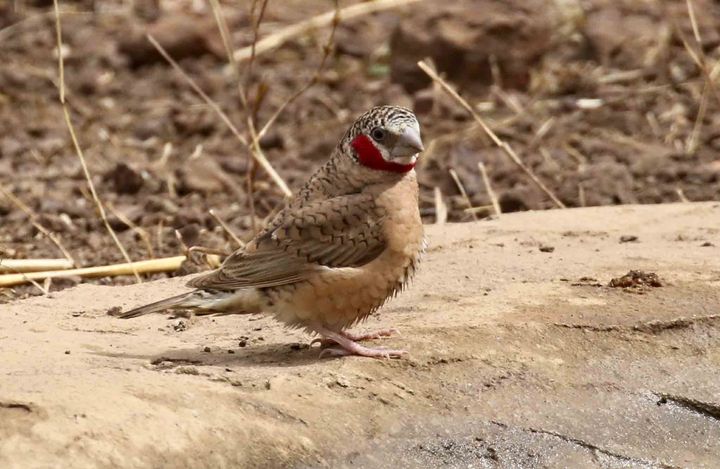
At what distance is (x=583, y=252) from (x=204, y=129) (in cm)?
442

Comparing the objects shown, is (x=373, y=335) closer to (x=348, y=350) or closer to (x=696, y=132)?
(x=348, y=350)

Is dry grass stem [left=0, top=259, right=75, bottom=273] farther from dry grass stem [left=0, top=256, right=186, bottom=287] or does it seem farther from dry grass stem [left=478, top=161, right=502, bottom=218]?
dry grass stem [left=478, top=161, right=502, bottom=218]

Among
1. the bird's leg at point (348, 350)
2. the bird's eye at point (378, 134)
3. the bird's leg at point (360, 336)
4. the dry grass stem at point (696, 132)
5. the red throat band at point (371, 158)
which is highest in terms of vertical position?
the bird's eye at point (378, 134)

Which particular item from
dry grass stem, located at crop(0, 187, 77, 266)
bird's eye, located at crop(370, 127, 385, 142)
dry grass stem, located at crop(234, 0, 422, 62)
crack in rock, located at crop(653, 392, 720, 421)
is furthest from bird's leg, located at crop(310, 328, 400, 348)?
dry grass stem, located at crop(234, 0, 422, 62)

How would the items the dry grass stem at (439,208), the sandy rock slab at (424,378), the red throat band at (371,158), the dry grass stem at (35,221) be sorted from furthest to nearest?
the dry grass stem at (439,208) → the dry grass stem at (35,221) → the red throat band at (371,158) → the sandy rock slab at (424,378)

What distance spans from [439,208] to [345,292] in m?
3.18

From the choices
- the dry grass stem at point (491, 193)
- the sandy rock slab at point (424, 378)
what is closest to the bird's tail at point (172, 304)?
the sandy rock slab at point (424, 378)

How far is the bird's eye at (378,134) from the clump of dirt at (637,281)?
1224 mm

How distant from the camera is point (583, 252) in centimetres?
628

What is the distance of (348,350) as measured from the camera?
4.91m

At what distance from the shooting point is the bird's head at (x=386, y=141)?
16.3 ft

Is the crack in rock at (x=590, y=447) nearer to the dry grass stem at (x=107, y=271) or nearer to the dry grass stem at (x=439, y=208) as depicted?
the dry grass stem at (x=107, y=271)

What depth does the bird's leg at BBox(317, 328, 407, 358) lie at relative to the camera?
4.78 m

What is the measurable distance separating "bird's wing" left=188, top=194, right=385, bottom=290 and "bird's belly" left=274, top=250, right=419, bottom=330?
48 millimetres
